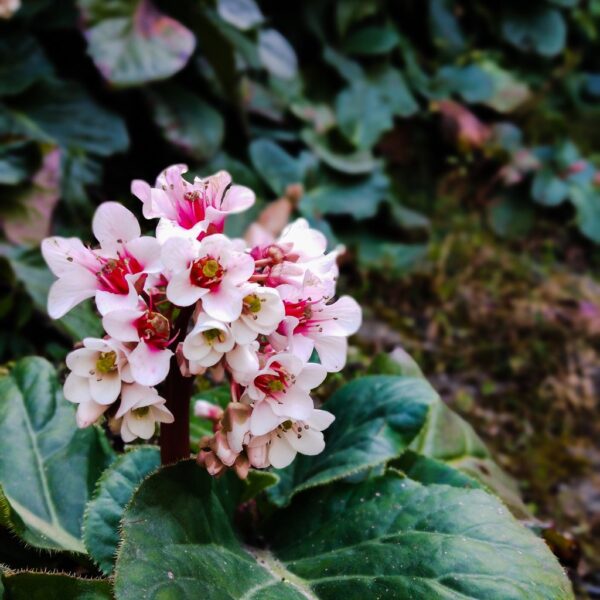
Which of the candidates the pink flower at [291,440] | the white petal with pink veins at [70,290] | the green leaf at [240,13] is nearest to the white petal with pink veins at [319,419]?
the pink flower at [291,440]

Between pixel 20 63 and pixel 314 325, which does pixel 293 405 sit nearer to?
pixel 314 325

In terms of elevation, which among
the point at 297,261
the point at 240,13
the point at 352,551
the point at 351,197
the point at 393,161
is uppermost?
the point at 297,261

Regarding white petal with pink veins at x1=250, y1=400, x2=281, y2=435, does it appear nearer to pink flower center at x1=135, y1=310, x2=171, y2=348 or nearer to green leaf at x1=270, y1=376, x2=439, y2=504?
pink flower center at x1=135, y1=310, x2=171, y2=348

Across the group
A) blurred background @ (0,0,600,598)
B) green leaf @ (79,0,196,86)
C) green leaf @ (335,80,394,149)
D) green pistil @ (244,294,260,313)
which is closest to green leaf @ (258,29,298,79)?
blurred background @ (0,0,600,598)

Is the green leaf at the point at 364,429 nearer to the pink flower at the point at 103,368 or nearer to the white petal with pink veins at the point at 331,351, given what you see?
the white petal with pink veins at the point at 331,351

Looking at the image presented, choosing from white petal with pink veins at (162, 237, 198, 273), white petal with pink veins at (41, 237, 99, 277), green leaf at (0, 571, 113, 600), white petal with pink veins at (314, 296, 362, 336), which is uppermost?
white petal with pink veins at (162, 237, 198, 273)

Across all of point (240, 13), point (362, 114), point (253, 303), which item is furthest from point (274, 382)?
point (362, 114)

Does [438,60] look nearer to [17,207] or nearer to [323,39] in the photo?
[323,39]

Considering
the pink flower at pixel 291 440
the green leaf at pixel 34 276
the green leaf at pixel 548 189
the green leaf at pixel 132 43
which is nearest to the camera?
the pink flower at pixel 291 440
